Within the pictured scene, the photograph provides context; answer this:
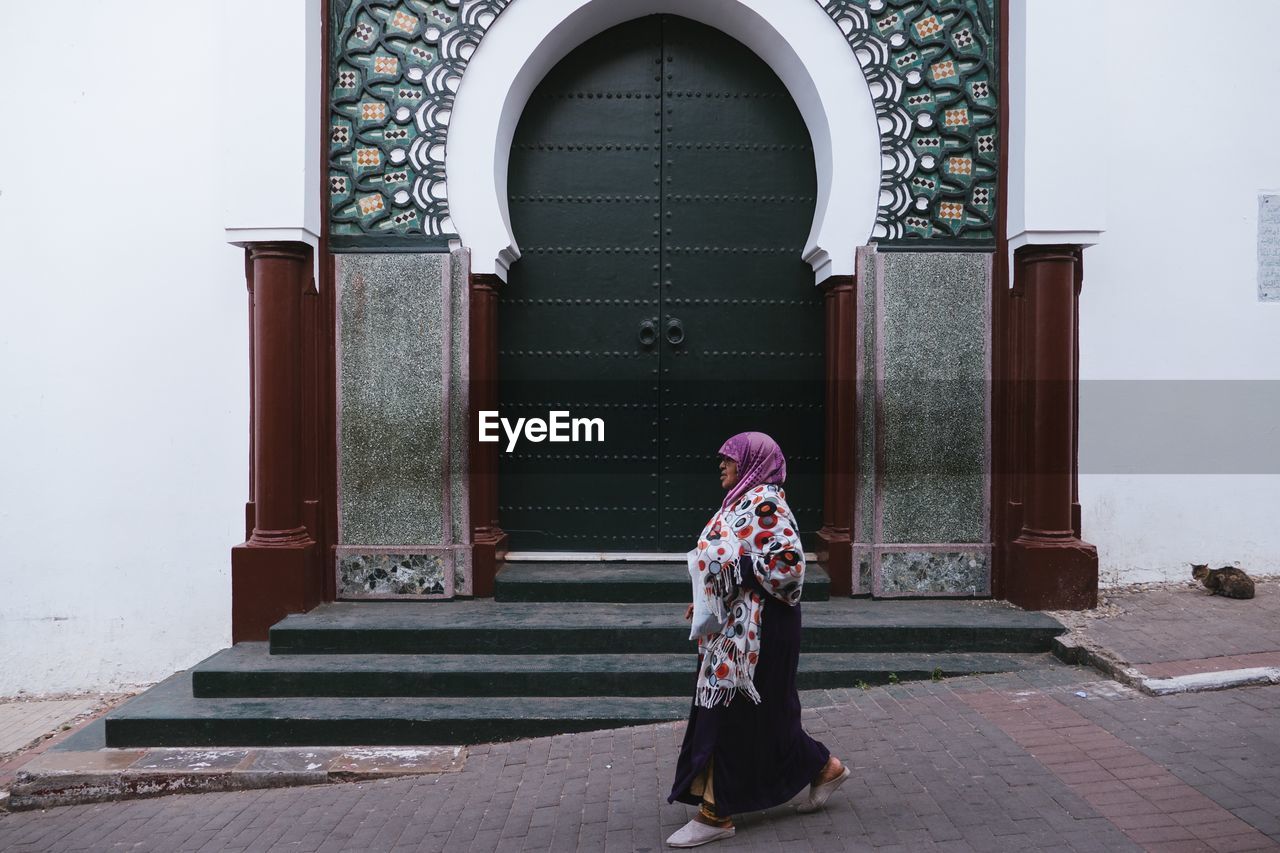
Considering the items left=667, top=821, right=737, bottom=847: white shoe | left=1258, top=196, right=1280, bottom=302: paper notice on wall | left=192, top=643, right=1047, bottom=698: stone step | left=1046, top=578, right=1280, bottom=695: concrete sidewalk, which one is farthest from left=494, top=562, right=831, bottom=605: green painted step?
left=1258, top=196, right=1280, bottom=302: paper notice on wall

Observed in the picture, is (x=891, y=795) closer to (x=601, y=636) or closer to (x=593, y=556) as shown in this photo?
(x=601, y=636)

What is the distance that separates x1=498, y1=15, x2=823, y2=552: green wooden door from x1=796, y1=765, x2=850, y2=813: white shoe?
2922 millimetres

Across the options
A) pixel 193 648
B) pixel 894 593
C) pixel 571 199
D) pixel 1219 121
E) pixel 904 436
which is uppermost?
pixel 1219 121

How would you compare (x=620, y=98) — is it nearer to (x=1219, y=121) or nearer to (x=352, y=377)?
(x=352, y=377)

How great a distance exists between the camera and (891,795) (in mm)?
4012

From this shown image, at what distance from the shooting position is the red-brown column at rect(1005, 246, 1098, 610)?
5.92m

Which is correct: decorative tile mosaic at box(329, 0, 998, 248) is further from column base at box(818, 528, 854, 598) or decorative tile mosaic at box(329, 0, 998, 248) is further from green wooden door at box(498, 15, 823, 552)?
column base at box(818, 528, 854, 598)

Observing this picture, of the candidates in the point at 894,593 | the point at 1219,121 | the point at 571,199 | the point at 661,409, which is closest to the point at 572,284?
the point at 571,199

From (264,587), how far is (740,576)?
11.2ft

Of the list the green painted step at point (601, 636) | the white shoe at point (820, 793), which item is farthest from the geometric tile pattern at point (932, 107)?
the white shoe at point (820, 793)

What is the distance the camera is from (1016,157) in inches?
239

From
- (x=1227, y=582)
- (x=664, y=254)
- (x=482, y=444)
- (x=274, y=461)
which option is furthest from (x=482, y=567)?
(x=1227, y=582)

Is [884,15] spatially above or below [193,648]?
above

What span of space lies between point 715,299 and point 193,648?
4.01 meters
